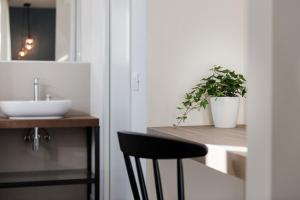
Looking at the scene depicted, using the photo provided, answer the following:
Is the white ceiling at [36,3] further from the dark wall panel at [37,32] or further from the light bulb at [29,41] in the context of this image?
the light bulb at [29,41]

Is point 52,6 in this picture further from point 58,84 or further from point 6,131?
point 6,131

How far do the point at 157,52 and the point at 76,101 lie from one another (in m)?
1.23

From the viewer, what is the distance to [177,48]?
222cm

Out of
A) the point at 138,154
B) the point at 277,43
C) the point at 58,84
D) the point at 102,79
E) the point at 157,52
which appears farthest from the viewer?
the point at 58,84

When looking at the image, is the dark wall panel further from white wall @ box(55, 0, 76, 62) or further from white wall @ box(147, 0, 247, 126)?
white wall @ box(147, 0, 247, 126)

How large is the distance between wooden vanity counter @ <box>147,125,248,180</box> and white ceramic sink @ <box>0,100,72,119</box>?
87 centimetres

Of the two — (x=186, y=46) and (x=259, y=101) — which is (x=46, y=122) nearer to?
(x=186, y=46)

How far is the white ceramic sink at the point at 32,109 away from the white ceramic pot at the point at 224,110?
3.54 ft

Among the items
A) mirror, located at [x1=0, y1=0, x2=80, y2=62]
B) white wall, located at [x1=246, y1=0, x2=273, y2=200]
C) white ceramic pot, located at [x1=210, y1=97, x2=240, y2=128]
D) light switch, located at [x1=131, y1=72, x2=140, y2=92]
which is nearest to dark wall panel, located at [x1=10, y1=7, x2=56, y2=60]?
mirror, located at [x1=0, y1=0, x2=80, y2=62]

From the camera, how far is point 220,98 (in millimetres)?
2137

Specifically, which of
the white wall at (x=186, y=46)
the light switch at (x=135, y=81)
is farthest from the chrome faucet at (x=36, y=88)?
the white wall at (x=186, y=46)

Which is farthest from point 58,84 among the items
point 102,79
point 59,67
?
point 102,79

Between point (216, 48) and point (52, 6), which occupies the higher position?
point (52, 6)

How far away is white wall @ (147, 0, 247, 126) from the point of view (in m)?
2.18
